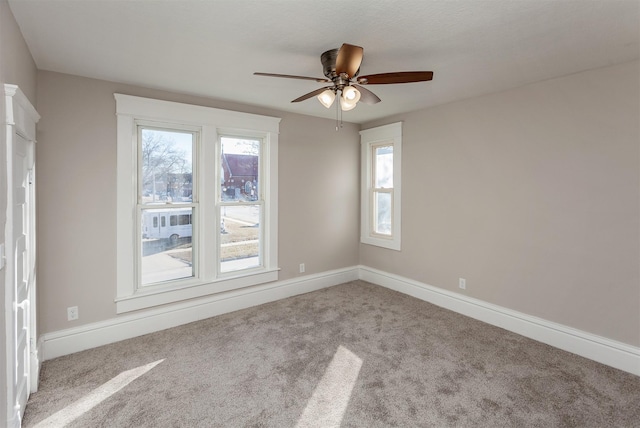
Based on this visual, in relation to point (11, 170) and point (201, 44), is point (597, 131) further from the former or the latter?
point (11, 170)

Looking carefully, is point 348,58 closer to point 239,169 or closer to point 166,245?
point 239,169

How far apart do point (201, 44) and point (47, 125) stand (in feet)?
5.24

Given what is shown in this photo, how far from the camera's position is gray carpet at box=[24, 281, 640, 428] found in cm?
207

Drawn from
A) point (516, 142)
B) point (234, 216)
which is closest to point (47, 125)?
point (234, 216)

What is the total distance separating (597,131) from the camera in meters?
2.72

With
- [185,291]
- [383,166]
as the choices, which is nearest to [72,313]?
[185,291]

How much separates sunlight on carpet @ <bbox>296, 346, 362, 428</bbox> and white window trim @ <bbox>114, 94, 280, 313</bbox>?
1.70 metres

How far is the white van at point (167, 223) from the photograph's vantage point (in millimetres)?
3346

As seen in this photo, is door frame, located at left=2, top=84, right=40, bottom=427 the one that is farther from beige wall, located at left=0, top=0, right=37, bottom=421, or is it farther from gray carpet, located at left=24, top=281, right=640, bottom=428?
A: gray carpet, located at left=24, top=281, right=640, bottom=428

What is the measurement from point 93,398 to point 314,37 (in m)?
2.91

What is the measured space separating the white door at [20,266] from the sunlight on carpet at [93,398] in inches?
7.3

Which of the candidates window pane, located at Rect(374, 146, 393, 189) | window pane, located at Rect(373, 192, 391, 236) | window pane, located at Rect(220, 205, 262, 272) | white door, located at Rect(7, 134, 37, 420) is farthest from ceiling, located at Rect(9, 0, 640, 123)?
window pane, located at Rect(373, 192, 391, 236)

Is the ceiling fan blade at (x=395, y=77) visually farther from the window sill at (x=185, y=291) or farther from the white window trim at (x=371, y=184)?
the window sill at (x=185, y=291)

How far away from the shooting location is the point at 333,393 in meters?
2.30
